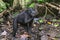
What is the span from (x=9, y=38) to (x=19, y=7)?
2.22 metres

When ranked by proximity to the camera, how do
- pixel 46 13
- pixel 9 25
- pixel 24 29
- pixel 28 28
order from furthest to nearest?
pixel 46 13 < pixel 9 25 < pixel 24 29 < pixel 28 28

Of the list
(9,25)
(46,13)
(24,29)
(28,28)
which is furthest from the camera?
(46,13)

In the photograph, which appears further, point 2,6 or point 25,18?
point 2,6

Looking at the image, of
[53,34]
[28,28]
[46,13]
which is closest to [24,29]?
[28,28]

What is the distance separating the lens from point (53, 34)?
6738 millimetres

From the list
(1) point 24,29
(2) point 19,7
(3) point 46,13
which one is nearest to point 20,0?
(2) point 19,7

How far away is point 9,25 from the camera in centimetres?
750

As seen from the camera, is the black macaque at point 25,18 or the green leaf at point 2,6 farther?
the green leaf at point 2,6

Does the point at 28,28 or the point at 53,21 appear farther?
the point at 53,21

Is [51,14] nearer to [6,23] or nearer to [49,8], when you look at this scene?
[49,8]

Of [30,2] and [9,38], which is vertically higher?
[30,2]

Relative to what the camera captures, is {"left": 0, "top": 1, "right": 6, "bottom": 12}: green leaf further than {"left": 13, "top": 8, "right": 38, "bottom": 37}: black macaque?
Yes

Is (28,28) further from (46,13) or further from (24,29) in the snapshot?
(46,13)

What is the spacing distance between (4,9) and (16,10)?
477mm
